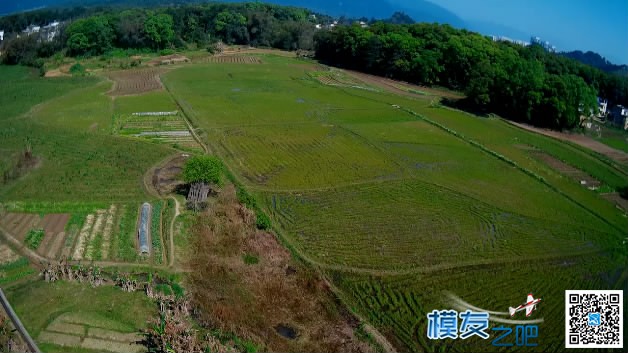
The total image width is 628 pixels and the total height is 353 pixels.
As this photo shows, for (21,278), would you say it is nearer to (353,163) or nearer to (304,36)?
(353,163)

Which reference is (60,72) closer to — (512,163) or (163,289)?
(163,289)

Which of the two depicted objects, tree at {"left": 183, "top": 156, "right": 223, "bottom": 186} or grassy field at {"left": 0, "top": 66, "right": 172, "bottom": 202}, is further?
grassy field at {"left": 0, "top": 66, "right": 172, "bottom": 202}

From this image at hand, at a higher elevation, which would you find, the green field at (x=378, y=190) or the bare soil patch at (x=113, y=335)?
the green field at (x=378, y=190)

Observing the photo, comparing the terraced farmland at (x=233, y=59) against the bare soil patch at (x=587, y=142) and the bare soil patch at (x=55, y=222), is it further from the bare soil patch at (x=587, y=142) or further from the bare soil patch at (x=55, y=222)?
the bare soil patch at (x=55, y=222)

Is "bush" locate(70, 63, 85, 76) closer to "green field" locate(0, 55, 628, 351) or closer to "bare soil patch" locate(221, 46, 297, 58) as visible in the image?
"green field" locate(0, 55, 628, 351)

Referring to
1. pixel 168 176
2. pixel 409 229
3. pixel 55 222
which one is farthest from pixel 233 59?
pixel 409 229

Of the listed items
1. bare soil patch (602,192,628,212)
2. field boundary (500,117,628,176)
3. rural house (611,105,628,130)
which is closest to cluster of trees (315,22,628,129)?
field boundary (500,117,628,176)

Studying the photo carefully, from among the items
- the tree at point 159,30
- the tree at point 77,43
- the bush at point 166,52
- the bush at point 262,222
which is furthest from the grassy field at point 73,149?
the tree at point 159,30
